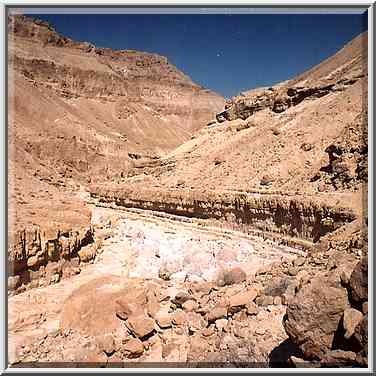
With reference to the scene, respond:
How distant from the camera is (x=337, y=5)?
13.3 ft

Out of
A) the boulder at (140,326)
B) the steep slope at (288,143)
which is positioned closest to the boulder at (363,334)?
the boulder at (140,326)

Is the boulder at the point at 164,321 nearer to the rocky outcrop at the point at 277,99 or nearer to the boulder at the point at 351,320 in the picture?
the boulder at the point at 351,320

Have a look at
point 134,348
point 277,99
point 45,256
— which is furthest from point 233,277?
point 277,99

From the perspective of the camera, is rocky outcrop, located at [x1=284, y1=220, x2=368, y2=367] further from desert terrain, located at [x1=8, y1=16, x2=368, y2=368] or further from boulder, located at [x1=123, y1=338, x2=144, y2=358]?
boulder, located at [x1=123, y1=338, x2=144, y2=358]

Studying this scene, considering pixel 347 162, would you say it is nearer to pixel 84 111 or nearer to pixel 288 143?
pixel 288 143

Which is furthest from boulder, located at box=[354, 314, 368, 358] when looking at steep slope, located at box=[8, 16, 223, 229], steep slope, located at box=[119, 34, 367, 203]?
steep slope, located at box=[119, 34, 367, 203]

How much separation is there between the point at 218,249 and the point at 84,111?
39525 millimetres

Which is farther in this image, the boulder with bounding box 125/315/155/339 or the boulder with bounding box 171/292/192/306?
the boulder with bounding box 171/292/192/306

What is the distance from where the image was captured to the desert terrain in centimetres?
466

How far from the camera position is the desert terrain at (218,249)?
4.66 m

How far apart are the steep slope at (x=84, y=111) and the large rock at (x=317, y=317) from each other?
5.03 metres

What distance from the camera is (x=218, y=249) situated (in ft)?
35.5

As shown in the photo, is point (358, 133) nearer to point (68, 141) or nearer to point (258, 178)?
point (258, 178)

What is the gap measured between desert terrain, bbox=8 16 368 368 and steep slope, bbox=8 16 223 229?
145 cm
